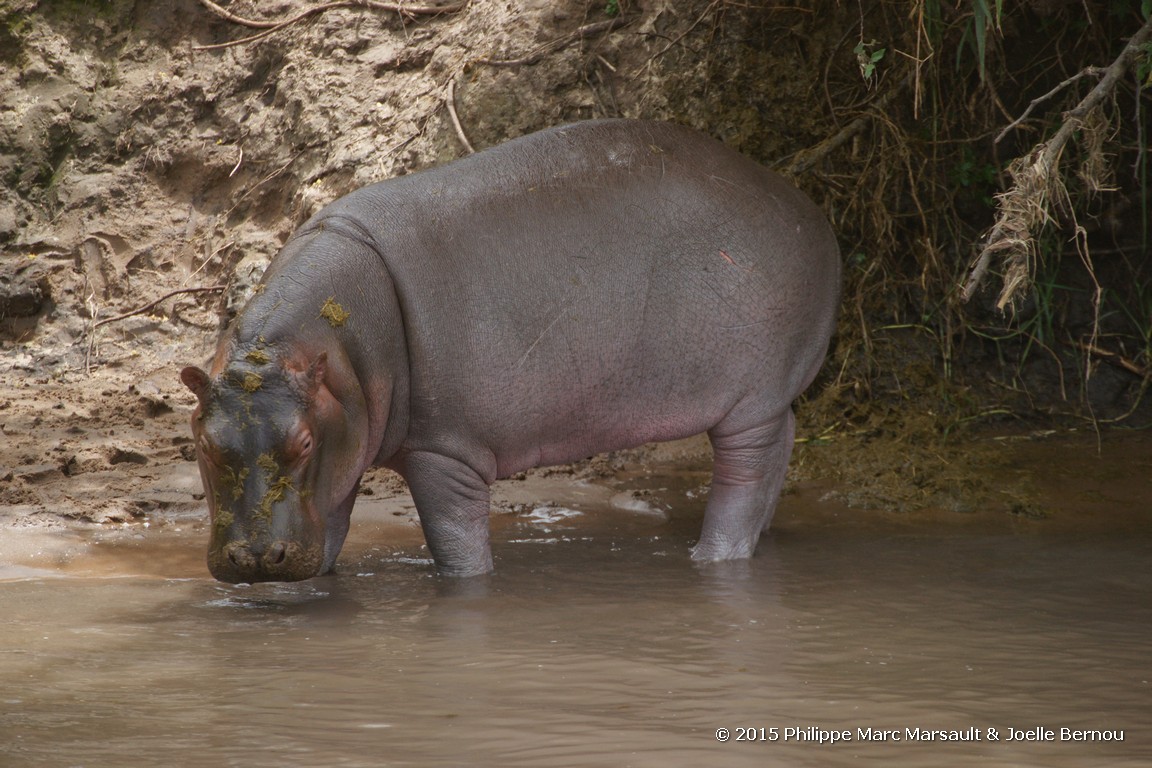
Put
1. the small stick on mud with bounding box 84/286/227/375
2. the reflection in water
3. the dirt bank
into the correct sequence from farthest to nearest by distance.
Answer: the small stick on mud with bounding box 84/286/227/375, the dirt bank, the reflection in water

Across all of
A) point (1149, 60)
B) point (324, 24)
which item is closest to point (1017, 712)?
point (1149, 60)

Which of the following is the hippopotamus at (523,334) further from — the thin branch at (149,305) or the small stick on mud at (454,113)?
the thin branch at (149,305)

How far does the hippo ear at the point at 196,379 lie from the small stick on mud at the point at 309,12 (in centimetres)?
429

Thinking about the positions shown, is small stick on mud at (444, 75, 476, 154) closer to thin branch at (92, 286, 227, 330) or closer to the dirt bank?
the dirt bank

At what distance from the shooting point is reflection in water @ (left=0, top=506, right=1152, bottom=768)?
2.90 metres

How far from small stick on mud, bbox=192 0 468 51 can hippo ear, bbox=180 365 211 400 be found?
4293 millimetres

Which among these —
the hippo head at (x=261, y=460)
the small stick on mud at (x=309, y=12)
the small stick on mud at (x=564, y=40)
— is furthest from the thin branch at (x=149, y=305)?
the hippo head at (x=261, y=460)

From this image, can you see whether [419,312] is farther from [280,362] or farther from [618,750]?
[618,750]

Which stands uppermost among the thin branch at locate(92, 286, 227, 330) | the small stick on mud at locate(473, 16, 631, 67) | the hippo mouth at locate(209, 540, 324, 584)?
the small stick on mud at locate(473, 16, 631, 67)

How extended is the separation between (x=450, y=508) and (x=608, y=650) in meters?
1.11

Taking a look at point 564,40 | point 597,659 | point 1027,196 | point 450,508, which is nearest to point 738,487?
point 450,508

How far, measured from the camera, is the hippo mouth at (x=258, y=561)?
3.99 meters

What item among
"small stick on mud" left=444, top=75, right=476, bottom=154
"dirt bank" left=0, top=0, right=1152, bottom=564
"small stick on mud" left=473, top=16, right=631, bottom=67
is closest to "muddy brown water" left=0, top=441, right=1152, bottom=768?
"dirt bank" left=0, top=0, right=1152, bottom=564

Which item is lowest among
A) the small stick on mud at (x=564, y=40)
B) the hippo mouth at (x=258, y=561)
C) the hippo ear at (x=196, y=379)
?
the hippo mouth at (x=258, y=561)
